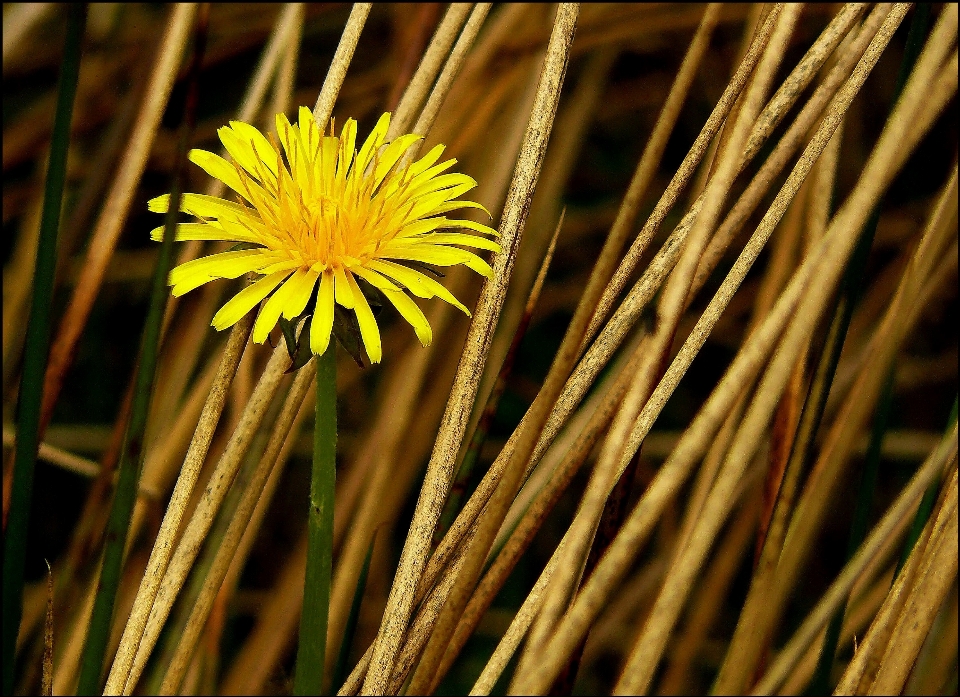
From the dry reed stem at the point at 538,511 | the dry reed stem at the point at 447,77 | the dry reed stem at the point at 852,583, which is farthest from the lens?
the dry reed stem at the point at 447,77

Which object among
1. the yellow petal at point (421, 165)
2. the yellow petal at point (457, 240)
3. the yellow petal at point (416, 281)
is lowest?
the yellow petal at point (416, 281)

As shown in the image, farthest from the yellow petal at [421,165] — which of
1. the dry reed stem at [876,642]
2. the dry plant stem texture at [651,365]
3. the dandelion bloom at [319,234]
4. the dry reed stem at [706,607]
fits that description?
the dry reed stem at [706,607]

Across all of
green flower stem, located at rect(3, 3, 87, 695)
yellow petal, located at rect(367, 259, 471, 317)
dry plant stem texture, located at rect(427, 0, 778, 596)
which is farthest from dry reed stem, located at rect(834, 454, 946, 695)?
green flower stem, located at rect(3, 3, 87, 695)

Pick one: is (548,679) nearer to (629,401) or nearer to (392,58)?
(629,401)

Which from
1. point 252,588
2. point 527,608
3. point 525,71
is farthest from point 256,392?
point 252,588

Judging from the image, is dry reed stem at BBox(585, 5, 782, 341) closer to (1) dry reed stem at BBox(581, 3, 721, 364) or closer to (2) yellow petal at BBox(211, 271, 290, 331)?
(1) dry reed stem at BBox(581, 3, 721, 364)

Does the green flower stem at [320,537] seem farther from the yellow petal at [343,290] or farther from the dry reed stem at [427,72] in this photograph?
the dry reed stem at [427,72]
